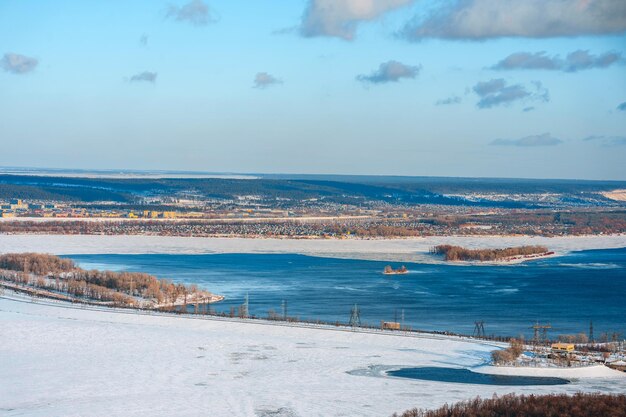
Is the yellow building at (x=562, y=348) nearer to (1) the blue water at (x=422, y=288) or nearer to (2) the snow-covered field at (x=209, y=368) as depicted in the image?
(2) the snow-covered field at (x=209, y=368)

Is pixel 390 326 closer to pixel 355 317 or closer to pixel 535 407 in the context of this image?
pixel 355 317

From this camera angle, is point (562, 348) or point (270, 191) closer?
point (562, 348)

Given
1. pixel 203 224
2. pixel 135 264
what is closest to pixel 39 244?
pixel 135 264

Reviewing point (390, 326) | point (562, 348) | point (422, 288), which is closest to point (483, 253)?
point (422, 288)

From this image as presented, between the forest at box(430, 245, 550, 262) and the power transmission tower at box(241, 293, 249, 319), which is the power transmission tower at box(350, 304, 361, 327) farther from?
the forest at box(430, 245, 550, 262)

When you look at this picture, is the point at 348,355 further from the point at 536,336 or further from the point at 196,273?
the point at 196,273

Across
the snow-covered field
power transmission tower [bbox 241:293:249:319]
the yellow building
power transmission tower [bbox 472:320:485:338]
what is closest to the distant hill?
power transmission tower [bbox 241:293:249:319]

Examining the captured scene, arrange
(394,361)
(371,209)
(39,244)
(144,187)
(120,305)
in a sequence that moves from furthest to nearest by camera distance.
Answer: (144,187)
(371,209)
(39,244)
(120,305)
(394,361)
